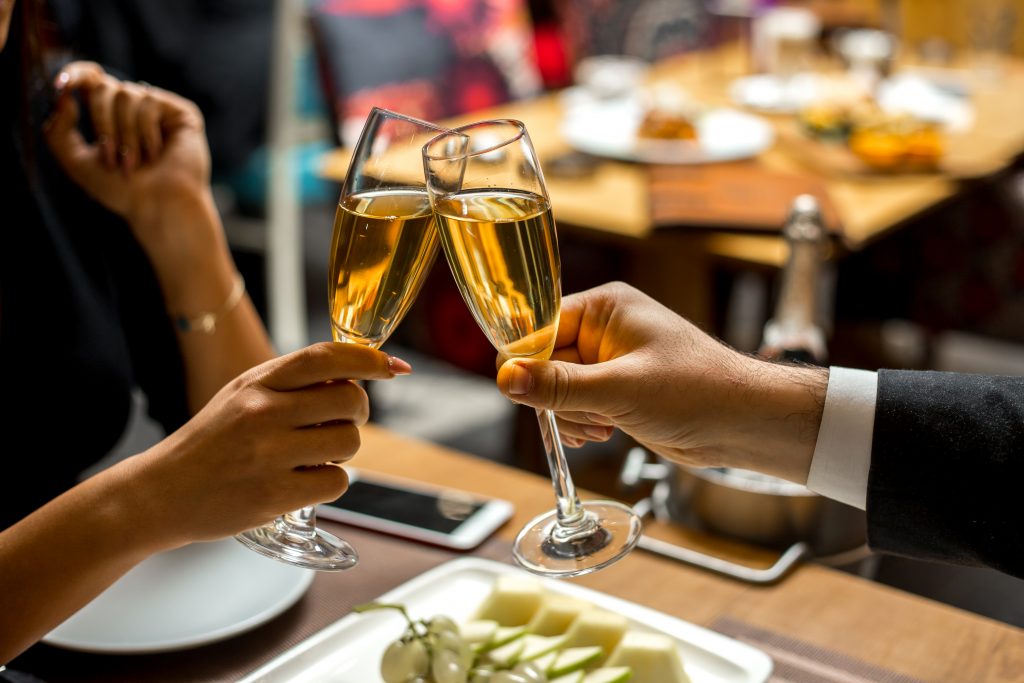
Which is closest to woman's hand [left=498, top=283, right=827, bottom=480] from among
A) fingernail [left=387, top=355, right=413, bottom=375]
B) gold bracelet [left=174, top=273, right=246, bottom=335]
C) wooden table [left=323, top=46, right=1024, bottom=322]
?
fingernail [left=387, top=355, right=413, bottom=375]

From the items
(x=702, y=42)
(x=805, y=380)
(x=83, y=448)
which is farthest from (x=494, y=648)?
(x=702, y=42)

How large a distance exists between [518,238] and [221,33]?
282 centimetres

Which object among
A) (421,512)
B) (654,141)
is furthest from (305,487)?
(654,141)

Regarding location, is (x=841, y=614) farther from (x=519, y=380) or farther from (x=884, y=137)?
(x=884, y=137)

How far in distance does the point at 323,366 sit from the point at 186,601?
0.34 m

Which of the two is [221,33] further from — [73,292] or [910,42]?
[910,42]

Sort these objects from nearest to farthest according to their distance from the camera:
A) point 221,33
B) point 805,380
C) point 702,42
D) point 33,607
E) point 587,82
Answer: point 33,607, point 805,380, point 587,82, point 221,33, point 702,42

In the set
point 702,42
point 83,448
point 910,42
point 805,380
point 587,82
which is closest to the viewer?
point 805,380

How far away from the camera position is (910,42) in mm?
4316

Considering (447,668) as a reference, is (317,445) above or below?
above

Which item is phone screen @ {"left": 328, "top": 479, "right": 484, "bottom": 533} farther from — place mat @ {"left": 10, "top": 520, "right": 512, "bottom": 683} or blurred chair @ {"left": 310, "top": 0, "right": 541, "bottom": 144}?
blurred chair @ {"left": 310, "top": 0, "right": 541, "bottom": 144}

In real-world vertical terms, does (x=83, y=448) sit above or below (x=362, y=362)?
below

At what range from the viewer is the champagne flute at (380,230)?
0.77m

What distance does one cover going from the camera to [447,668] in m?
0.82
